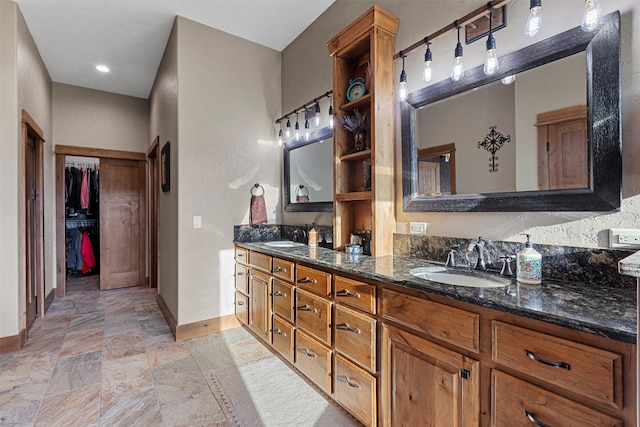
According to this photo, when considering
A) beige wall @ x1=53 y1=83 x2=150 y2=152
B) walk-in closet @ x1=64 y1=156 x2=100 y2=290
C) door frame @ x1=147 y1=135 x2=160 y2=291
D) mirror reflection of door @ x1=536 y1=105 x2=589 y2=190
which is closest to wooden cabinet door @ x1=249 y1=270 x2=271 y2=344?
mirror reflection of door @ x1=536 y1=105 x2=589 y2=190

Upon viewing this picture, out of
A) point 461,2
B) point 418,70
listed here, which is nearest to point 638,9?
point 461,2

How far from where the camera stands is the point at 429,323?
4.25ft

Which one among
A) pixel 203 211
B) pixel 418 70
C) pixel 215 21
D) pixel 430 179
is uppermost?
pixel 215 21

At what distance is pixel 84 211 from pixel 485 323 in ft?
23.1

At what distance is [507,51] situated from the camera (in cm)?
159

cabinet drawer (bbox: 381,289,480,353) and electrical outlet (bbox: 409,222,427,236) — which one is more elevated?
electrical outlet (bbox: 409,222,427,236)

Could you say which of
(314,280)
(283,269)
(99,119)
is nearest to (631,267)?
(314,280)

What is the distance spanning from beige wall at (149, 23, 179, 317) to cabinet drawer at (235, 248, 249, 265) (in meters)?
0.56

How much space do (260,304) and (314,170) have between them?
4.48 feet

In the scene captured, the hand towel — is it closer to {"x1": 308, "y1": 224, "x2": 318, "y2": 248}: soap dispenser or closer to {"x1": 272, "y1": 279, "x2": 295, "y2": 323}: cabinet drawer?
{"x1": 308, "y1": 224, "x2": 318, "y2": 248}: soap dispenser

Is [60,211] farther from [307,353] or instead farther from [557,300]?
[557,300]

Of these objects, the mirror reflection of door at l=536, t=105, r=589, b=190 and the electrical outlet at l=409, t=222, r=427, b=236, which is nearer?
the mirror reflection of door at l=536, t=105, r=589, b=190

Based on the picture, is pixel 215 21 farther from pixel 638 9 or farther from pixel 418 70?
pixel 638 9

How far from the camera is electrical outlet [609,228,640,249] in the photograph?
46.8 inches
